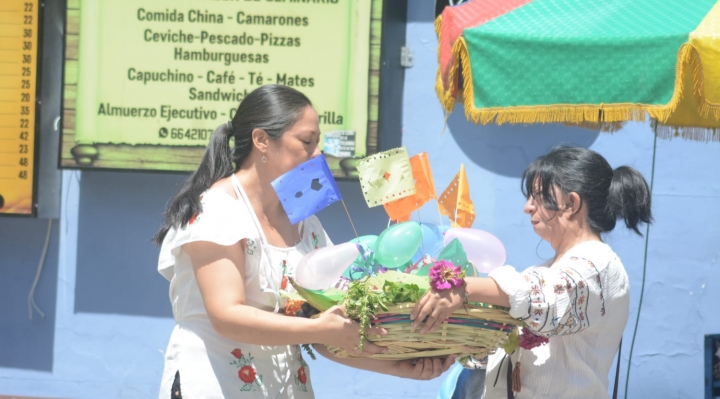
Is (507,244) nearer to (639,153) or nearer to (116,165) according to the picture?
(639,153)

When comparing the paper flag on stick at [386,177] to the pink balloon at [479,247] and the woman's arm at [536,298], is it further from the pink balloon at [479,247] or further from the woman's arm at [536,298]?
the woman's arm at [536,298]

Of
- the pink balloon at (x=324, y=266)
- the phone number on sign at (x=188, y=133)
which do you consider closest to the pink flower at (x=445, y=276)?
the pink balloon at (x=324, y=266)

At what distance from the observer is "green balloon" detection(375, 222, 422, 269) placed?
212cm

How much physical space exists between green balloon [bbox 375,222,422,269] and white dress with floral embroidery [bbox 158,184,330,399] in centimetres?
30

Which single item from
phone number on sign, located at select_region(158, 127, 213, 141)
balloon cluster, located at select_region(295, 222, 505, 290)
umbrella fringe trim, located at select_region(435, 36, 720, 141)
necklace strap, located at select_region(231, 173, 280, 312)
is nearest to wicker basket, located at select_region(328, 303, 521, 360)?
balloon cluster, located at select_region(295, 222, 505, 290)

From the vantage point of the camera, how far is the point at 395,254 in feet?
6.97

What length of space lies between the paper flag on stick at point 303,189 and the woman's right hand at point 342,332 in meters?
0.32

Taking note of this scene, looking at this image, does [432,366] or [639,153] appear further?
[639,153]

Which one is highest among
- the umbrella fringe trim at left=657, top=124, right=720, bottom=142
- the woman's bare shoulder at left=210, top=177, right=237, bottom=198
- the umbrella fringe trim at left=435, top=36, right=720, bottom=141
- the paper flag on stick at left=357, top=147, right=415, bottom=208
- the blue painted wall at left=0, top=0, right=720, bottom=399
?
the umbrella fringe trim at left=435, top=36, right=720, bottom=141

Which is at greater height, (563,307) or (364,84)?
(364,84)

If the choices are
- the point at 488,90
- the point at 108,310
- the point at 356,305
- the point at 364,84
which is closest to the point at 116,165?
the point at 108,310

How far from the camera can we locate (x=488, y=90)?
2719 mm

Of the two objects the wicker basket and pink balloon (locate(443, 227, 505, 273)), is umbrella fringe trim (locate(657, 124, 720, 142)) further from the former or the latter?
the wicker basket

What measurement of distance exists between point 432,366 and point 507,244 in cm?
232
